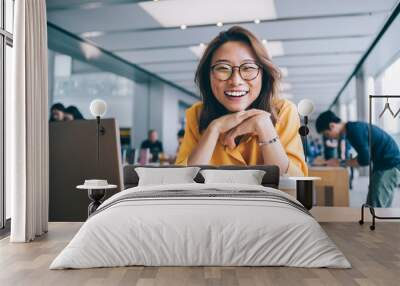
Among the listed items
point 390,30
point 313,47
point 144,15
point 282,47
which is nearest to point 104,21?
point 144,15

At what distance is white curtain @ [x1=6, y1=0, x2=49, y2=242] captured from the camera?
4.21 m

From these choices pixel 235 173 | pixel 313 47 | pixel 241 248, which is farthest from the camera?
pixel 313 47

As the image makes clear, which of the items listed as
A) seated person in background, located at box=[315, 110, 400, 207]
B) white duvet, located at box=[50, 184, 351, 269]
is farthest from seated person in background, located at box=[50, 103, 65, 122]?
seated person in background, located at box=[315, 110, 400, 207]

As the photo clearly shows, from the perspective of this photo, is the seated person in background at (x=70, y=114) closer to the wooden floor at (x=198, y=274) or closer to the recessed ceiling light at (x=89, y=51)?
the recessed ceiling light at (x=89, y=51)

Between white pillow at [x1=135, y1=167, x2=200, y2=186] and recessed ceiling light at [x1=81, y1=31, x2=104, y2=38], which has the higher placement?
recessed ceiling light at [x1=81, y1=31, x2=104, y2=38]

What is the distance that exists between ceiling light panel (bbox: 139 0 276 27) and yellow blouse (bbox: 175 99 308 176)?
3.55 ft

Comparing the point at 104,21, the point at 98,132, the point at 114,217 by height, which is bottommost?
the point at 114,217

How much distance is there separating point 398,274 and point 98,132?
363cm

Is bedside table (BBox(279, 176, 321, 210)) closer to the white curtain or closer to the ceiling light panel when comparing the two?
the ceiling light panel

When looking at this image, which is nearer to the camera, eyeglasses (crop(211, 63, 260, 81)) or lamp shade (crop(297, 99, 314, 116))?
lamp shade (crop(297, 99, 314, 116))

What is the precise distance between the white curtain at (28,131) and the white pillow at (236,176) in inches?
71.9

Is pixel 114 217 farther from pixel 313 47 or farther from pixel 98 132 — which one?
pixel 313 47

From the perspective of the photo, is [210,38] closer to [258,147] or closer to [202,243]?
[258,147]

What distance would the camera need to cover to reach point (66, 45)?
260 inches
